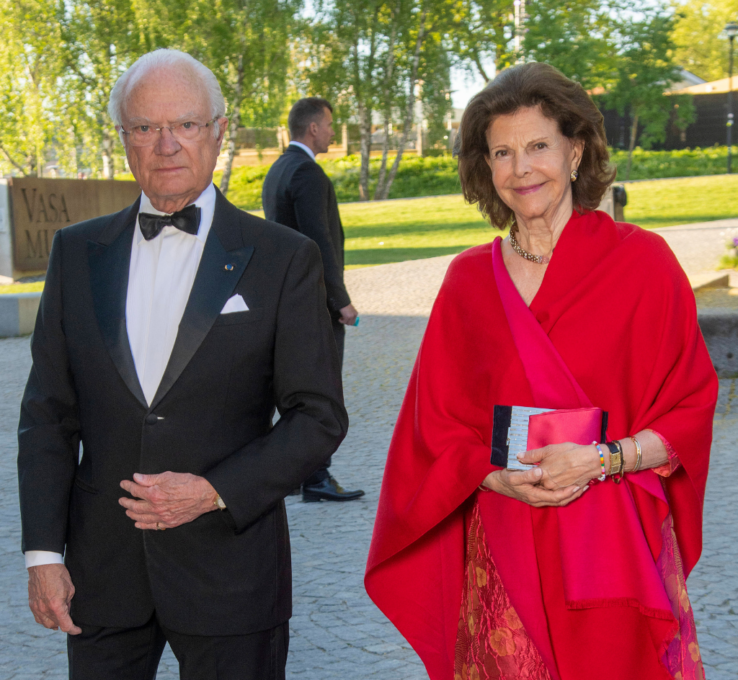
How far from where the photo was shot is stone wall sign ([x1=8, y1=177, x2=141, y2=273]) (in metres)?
19.5

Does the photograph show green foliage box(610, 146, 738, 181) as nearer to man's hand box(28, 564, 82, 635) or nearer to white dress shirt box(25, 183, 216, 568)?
white dress shirt box(25, 183, 216, 568)

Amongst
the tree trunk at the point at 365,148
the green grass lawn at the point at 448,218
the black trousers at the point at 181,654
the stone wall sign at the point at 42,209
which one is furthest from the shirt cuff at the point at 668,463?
the tree trunk at the point at 365,148

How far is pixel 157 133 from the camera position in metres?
2.33

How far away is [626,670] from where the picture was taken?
2.42m

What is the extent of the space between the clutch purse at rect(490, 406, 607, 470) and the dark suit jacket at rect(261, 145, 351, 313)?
3.28 m

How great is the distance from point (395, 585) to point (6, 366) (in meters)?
9.48

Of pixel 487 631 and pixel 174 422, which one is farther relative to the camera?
pixel 487 631

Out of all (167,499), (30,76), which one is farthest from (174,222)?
(30,76)

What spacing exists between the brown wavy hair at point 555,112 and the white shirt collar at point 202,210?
0.93 m

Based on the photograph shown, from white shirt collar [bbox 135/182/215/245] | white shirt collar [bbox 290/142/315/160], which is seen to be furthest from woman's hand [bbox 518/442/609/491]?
white shirt collar [bbox 290/142/315/160]

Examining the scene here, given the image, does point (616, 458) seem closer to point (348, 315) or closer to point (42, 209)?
point (348, 315)

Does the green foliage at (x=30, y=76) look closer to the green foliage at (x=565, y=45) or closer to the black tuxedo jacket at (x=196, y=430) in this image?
the green foliage at (x=565, y=45)

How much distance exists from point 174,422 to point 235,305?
0.32 m

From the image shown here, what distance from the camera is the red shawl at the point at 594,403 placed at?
2.43 m
